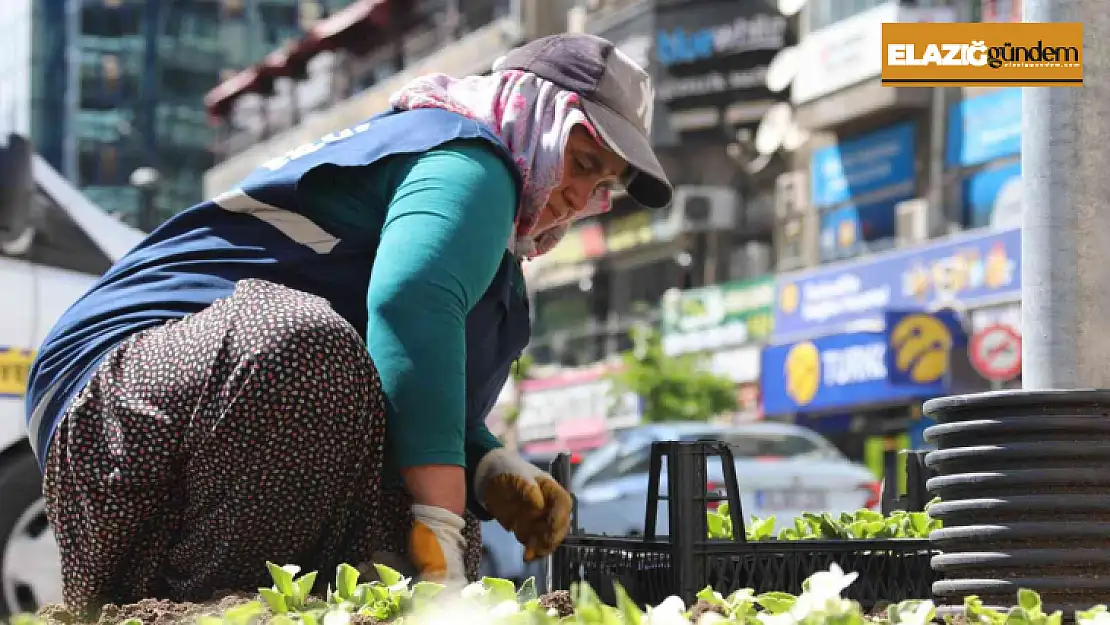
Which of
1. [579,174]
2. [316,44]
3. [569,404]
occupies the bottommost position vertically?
[579,174]

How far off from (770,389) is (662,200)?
25.5 meters

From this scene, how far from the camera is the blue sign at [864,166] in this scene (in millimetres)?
28344

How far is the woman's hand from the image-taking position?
2.47m

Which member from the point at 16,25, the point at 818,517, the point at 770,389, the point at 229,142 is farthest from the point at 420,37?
Answer: the point at 818,517

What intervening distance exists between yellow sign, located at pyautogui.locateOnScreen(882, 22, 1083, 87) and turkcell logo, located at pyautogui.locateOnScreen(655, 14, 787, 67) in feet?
94.6

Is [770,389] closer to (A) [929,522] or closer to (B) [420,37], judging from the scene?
(B) [420,37]

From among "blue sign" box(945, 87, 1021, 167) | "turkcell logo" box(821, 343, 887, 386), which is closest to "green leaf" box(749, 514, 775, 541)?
"turkcell logo" box(821, 343, 887, 386)

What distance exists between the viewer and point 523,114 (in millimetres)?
2902

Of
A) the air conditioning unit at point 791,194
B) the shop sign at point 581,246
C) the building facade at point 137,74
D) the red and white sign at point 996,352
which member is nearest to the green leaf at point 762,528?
the red and white sign at point 996,352

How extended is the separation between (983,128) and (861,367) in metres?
3.90

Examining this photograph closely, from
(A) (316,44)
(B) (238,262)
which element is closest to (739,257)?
(A) (316,44)

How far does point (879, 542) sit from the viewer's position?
10.5 ft

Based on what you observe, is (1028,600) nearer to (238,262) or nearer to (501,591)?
(501,591)

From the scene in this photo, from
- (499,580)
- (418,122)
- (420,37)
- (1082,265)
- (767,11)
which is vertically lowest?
(499,580)
